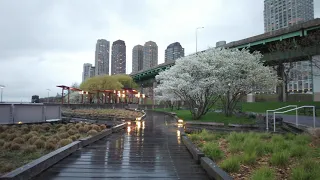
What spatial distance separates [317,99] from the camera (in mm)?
34750

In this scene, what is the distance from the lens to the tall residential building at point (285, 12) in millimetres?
60938

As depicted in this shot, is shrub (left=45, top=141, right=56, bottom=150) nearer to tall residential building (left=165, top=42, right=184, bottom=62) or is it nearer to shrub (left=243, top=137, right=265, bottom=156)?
shrub (left=243, top=137, right=265, bottom=156)

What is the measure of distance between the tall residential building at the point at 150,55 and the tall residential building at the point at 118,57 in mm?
20943

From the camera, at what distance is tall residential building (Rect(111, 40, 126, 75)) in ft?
555

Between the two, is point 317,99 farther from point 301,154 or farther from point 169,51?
point 169,51

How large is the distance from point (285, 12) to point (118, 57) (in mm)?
121191

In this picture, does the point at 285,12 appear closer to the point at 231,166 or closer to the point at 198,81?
the point at 198,81

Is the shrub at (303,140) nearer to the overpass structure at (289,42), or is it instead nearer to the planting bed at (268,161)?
the planting bed at (268,161)

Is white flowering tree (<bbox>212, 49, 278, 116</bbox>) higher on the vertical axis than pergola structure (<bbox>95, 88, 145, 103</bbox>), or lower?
higher

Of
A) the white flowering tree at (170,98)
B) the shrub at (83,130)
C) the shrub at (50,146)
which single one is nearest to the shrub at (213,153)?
the shrub at (50,146)

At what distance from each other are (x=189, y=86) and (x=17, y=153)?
19052mm

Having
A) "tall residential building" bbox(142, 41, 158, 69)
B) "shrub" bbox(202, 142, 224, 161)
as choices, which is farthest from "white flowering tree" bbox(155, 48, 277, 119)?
"tall residential building" bbox(142, 41, 158, 69)

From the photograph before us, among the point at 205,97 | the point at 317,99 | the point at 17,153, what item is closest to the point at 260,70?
the point at 205,97

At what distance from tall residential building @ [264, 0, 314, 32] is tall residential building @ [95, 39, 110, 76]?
358 feet
